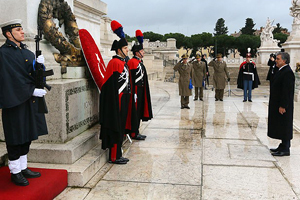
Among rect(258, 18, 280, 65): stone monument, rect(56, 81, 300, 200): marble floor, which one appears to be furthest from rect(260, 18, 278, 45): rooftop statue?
rect(56, 81, 300, 200): marble floor

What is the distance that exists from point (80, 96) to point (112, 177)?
1.35 m

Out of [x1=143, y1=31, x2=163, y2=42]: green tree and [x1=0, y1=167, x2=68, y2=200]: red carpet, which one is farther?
[x1=143, y1=31, x2=163, y2=42]: green tree

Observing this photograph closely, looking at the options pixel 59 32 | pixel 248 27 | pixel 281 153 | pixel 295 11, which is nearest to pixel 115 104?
pixel 59 32

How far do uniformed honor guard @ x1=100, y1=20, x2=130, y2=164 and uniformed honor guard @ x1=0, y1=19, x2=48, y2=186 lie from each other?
114cm

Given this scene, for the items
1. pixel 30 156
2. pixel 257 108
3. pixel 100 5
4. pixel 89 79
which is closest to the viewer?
pixel 30 156

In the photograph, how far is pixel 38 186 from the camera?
3.22 m

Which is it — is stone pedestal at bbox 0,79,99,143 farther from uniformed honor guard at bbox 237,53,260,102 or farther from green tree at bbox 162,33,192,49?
green tree at bbox 162,33,192,49

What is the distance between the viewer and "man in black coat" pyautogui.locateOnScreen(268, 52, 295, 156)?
4867 millimetres

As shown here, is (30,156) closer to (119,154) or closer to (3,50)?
(119,154)

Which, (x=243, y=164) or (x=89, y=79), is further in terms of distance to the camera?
(x=89, y=79)

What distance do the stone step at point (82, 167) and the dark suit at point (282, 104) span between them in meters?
2.75

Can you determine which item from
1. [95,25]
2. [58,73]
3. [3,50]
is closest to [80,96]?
[58,73]

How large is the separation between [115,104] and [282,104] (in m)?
2.55

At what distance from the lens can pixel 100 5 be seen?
7.68m
